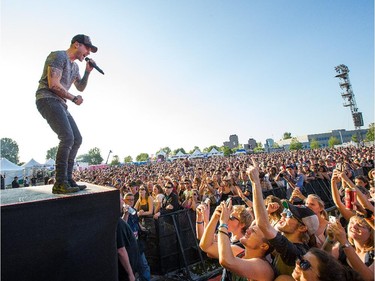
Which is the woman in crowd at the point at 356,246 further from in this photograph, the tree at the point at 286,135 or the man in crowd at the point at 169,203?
the tree at the point at 286,135

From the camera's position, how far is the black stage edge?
5.16 feet

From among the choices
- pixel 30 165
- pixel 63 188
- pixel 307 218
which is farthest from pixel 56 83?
pixel 30 165

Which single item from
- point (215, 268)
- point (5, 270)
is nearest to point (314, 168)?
point (215, 268)

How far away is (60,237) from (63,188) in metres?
0.52

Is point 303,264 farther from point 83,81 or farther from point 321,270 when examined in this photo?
point 83,81

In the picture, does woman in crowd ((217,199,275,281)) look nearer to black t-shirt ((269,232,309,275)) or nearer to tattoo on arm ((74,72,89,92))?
black t-shirt ((269,232,309,275))

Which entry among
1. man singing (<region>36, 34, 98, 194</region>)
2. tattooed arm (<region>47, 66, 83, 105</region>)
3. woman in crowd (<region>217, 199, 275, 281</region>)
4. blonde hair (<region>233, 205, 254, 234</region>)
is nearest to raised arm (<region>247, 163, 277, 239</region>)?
woman in crowd (<region>217, 199, 275, 281</region>)

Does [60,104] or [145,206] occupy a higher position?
[60,104]

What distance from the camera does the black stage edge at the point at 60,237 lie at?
157 centimetres

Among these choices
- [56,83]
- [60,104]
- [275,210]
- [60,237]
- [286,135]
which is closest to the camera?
[60,237]

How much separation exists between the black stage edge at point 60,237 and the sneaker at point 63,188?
1.00 ft

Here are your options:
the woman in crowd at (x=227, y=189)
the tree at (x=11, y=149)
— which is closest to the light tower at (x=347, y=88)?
the woman in crowd at (x=227, y=189)

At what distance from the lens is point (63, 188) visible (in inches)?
84.3

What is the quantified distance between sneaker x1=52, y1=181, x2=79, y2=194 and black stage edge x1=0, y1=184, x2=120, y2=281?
1.00 feet
